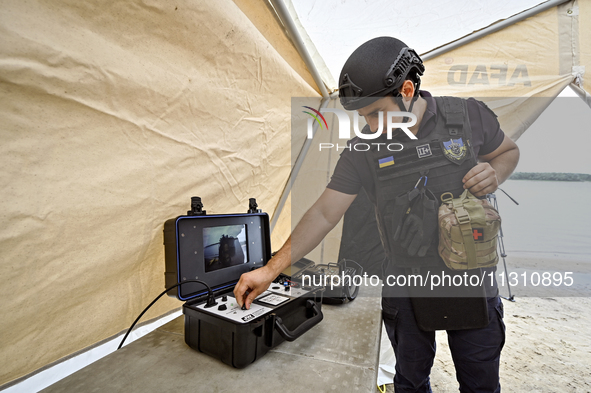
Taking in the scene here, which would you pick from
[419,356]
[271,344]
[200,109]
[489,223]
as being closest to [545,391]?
[419,356]

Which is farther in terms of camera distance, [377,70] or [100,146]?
[377,70]

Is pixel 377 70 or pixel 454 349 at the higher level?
pixel 377 70

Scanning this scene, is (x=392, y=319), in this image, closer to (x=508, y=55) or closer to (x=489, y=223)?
(x=489, y=223)

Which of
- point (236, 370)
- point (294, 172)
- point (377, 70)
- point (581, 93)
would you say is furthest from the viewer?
point (294, 172)

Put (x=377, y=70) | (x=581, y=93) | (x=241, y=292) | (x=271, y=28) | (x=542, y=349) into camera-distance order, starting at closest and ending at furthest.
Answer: (x=241, y=292)
(x=377, y=70)
(x=271, y=28)
(x=581, y=93)
(x=542, y=349)

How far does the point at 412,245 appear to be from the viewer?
3.47 feet

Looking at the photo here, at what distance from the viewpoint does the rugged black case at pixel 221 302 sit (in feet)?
2.36

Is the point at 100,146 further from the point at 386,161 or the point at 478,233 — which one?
the point at 478,233

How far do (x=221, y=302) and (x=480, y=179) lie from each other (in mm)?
1010

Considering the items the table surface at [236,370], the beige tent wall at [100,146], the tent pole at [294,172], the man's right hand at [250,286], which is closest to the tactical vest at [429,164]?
the table surface at [236,370]

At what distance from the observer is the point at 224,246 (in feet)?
3.46

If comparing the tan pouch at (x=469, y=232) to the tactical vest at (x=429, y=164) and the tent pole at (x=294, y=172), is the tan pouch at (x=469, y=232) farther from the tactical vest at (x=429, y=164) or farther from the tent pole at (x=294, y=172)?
the tent pole at (x=294, y=172)

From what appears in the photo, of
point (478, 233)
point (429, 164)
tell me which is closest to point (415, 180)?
point (429, 164)

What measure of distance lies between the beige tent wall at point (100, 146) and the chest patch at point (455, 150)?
83 cm
